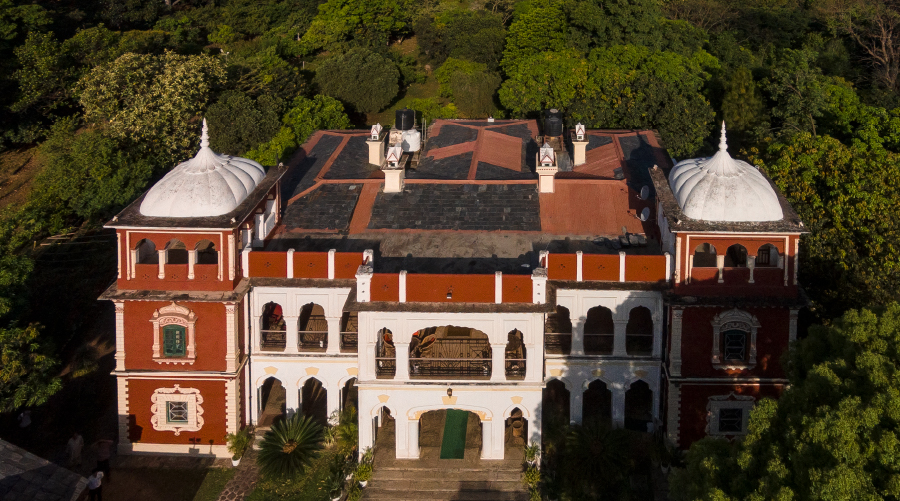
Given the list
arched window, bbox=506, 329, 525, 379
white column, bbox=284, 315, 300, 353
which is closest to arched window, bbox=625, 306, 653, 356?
arched window, bbox=506, 329, 525, 379

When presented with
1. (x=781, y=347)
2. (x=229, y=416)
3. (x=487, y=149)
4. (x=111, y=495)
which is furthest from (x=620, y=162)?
(x=111, y=495)

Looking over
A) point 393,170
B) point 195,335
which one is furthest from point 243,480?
point 393,170

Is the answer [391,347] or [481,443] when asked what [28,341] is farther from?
[481,443]

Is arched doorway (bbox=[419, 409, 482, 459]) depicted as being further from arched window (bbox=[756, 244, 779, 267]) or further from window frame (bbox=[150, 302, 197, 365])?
arched window (bbox=[756, 244, 779, 267])

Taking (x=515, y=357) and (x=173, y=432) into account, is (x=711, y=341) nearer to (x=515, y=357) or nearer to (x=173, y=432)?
(x=515, y=357)

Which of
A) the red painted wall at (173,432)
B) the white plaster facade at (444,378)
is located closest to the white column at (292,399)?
the white plaster facade at (444,378)

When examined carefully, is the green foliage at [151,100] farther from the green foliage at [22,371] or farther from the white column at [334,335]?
the white column at [334,335]
